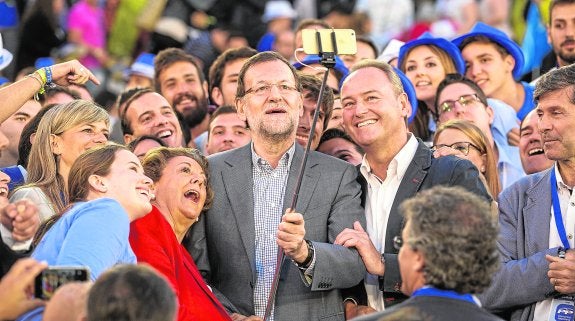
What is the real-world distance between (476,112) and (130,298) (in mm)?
5026

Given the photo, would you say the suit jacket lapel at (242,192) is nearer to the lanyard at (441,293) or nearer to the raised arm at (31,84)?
the raised arm at (31,84)

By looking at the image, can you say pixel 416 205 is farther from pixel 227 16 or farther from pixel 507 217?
pixel 227 16

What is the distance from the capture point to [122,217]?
584 centimetres

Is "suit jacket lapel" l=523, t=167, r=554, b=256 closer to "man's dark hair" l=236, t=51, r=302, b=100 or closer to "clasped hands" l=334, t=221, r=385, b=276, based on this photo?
"clasped hands" l=334, t=221, r=385, b=276

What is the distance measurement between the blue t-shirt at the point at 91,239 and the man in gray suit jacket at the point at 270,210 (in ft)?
4.62

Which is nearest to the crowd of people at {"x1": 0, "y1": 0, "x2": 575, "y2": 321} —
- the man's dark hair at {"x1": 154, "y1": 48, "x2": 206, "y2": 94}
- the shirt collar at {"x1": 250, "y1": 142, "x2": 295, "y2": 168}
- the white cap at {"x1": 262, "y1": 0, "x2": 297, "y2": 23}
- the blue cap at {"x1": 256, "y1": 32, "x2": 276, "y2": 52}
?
the shirt collar at {"x1": 250, "y1": 142, "x2": 295, "y2": 168}

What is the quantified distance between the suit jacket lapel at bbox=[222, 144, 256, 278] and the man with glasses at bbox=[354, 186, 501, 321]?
2.26 metres

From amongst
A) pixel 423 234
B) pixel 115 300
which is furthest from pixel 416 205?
pixel 115 300

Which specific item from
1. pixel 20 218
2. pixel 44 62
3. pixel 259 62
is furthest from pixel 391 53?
pixel 20 218

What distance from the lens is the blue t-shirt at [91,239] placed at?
5570 mm

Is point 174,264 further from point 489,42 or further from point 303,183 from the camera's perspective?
point 489,42

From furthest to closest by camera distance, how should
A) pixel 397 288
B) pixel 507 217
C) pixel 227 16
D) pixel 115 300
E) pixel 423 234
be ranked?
pixel 227 16 → pixel 507 217 → pixel 397 288 → pixel 423 234 → pixel 115 300

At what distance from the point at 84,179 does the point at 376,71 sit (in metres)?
2.14

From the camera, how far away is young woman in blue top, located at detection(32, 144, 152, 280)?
5602mm
